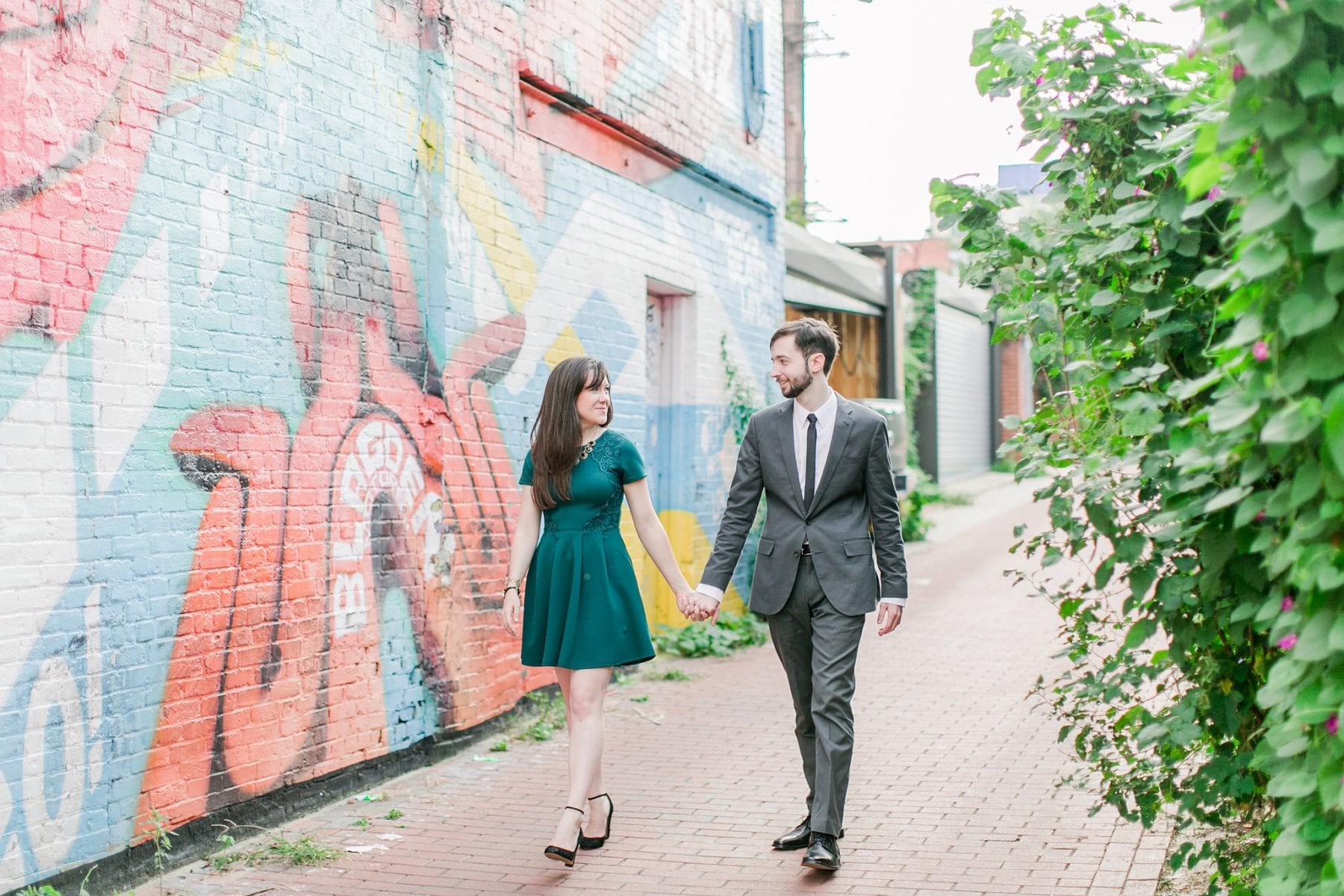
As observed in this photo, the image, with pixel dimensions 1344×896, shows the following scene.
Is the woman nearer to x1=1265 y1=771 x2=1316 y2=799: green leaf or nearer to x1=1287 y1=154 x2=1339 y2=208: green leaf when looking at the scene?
x1=1265 y1=771 x2=1316 y2=799: green leaf

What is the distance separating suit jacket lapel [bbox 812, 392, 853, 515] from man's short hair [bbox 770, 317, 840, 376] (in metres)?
0.20

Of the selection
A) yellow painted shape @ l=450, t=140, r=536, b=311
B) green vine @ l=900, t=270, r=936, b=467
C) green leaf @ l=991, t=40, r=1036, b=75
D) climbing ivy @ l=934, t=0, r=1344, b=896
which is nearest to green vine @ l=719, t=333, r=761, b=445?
yellow painted shape @ l=450, t=140, r=536, b=311

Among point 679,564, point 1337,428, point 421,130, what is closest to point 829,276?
point 679,564

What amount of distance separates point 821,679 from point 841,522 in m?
0.63

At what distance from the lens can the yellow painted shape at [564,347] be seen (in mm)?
8297

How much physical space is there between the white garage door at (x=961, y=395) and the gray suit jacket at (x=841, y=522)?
20674 mm

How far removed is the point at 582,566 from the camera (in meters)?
5.37

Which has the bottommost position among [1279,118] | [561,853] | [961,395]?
[561,853]

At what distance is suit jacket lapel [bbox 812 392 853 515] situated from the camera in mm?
5227

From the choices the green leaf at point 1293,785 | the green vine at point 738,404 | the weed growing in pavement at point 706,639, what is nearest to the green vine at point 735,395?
the green vine at point 738,404

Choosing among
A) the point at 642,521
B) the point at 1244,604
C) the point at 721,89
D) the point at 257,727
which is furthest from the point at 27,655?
the point at 721,89

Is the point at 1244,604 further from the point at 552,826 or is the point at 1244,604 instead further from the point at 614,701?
the point at 614,701

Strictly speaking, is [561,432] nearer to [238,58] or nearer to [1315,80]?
[238,58]

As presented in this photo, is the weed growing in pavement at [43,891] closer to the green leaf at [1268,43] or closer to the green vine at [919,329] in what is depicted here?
the green leaf at [1268,43]
